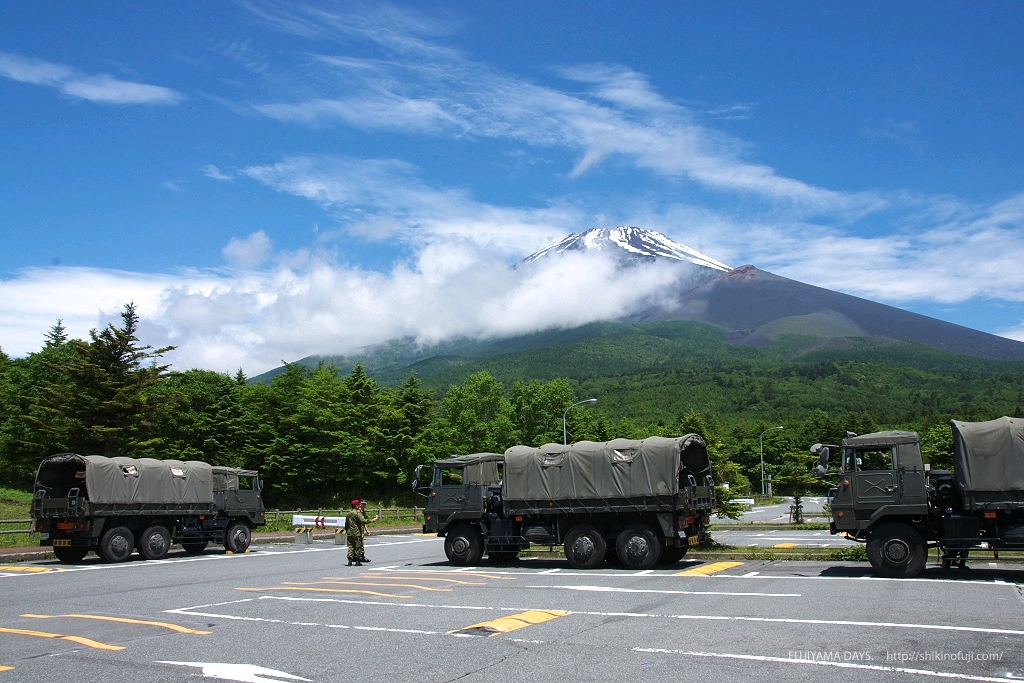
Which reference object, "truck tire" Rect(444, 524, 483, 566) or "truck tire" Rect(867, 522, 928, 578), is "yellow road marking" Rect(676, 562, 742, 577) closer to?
"truck tire" Rect(867, 522, 928, 578)

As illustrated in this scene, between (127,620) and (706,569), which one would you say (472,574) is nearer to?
(706,569)

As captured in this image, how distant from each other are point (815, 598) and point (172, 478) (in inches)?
707

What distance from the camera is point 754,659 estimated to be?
8523 millimetres

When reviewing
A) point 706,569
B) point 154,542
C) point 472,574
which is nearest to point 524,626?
point 472,574

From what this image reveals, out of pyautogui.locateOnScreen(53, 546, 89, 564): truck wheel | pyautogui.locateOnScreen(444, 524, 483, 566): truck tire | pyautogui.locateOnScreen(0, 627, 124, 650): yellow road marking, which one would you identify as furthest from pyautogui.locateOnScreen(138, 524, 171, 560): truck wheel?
pyautogui.locateOnScreen(0, 627, 124, 650): yellow road marking

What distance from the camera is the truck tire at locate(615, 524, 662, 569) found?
1817 centimetres

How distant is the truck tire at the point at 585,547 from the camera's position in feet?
61.5

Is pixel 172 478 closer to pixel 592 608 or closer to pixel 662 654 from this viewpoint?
pixel 592 608

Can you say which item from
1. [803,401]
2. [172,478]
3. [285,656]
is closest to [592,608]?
[285,656]

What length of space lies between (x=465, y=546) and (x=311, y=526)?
1446 cm

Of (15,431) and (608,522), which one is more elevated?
(15,431)

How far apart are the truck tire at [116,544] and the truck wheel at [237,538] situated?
3.28 metres

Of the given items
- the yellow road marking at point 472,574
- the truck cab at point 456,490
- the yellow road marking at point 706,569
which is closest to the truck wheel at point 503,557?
the truck cab at point 456,490

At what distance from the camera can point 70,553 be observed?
72.8 feet
